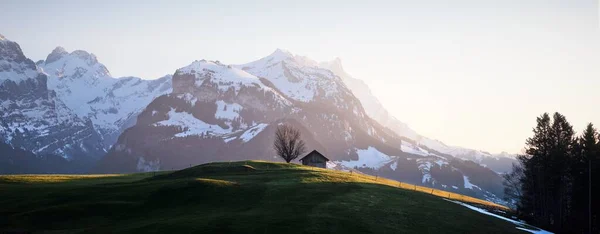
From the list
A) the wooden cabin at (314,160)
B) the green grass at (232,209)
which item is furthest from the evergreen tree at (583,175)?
the wooden cabin at (314,160)

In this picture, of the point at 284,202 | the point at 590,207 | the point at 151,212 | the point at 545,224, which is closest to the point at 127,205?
the point at 151,212

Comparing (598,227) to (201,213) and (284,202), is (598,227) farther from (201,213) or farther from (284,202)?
(201,213)

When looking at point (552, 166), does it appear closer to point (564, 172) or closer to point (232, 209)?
point (564, 172)

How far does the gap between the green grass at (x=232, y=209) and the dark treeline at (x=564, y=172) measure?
760 inches

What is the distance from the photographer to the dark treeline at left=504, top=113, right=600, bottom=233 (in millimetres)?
89125

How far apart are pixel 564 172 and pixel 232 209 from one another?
56.8 metres

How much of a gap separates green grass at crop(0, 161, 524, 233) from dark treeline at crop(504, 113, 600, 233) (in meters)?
19.3

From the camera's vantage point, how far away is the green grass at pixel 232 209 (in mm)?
59438

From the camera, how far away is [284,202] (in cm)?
7219

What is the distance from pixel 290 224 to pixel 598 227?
5745 cm

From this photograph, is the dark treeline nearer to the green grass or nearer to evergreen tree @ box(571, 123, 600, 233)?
evergreen tree @ box(571, 123, 600, 233)

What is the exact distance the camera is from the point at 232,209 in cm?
6869

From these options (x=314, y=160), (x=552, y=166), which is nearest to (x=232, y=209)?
(x=552, y=166)

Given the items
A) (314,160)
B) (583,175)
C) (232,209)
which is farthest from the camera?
(314,160)
